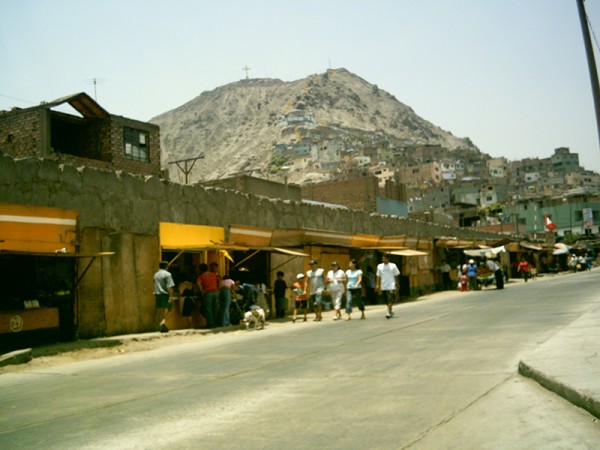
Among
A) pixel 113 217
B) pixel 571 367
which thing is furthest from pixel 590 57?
pixel 113 217

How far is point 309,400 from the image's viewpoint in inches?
266

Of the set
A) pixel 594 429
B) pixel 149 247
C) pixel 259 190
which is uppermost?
pixel 259 190

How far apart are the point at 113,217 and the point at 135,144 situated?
26.1m

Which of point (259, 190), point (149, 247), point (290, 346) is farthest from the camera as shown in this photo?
point (259, 190)

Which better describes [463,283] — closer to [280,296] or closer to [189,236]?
[280,296]

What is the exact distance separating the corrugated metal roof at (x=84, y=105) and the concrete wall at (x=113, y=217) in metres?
19.3

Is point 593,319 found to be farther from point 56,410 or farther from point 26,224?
point 26,224

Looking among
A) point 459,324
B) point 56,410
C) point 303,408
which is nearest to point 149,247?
point 459,324

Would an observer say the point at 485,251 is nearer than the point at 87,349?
No

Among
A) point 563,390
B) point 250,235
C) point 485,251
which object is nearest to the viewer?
point 563,390

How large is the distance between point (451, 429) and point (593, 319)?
8.31m

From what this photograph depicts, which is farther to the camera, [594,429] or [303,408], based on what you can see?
[303,408]

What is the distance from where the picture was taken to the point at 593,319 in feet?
40.3

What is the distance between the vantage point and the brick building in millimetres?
34469
